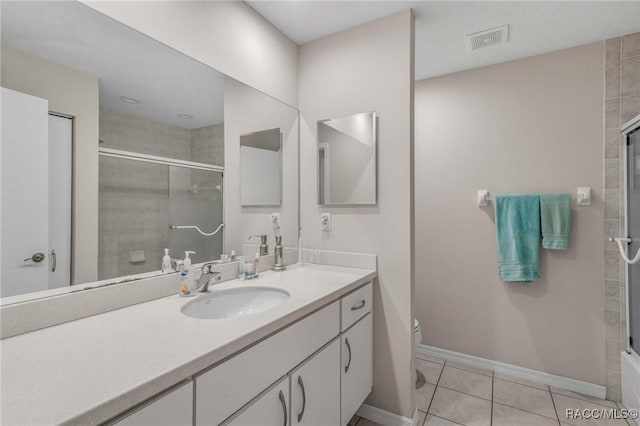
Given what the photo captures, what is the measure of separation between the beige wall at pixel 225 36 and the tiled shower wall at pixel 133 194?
382mm

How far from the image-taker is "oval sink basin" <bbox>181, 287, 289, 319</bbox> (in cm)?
130

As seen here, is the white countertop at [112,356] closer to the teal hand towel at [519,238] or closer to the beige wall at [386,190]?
the beige wall at [386,190]

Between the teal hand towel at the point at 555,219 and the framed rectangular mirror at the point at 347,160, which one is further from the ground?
the framed rectangular mirror at the point at 347,160

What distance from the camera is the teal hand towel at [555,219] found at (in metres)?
2.05

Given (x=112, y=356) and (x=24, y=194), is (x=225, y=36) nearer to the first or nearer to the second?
(x=24, y=194)

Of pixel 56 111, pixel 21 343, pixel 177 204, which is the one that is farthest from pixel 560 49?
pixel 21 343

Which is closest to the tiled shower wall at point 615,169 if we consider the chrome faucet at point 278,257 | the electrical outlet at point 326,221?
the electrical outlet at point 326,221

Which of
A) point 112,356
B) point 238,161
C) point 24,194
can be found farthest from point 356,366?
point 24,194

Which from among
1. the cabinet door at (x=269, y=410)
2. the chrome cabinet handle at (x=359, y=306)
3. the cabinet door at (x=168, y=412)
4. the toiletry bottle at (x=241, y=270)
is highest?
the toiletry bottle at (x=241, y=270)

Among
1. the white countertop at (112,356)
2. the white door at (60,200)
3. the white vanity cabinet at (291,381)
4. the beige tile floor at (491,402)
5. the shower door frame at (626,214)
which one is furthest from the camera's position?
the shower door frame at (626,214)

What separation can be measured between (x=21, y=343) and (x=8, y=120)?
2.10 ft

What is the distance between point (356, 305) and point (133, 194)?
118 centimetres

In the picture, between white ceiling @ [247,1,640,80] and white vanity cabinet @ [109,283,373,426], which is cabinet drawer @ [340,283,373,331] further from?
white ceiling @ [247,1,640,80]

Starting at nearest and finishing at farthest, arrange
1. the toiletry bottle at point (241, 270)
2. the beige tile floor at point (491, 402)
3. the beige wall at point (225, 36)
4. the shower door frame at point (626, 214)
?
1. the beige wall at point (225, 36)
2. the toiletry bottle at point (241, 270)
3. the beige tile floor at point (491, 402)
4. the shower door frame at point (626, 214)
